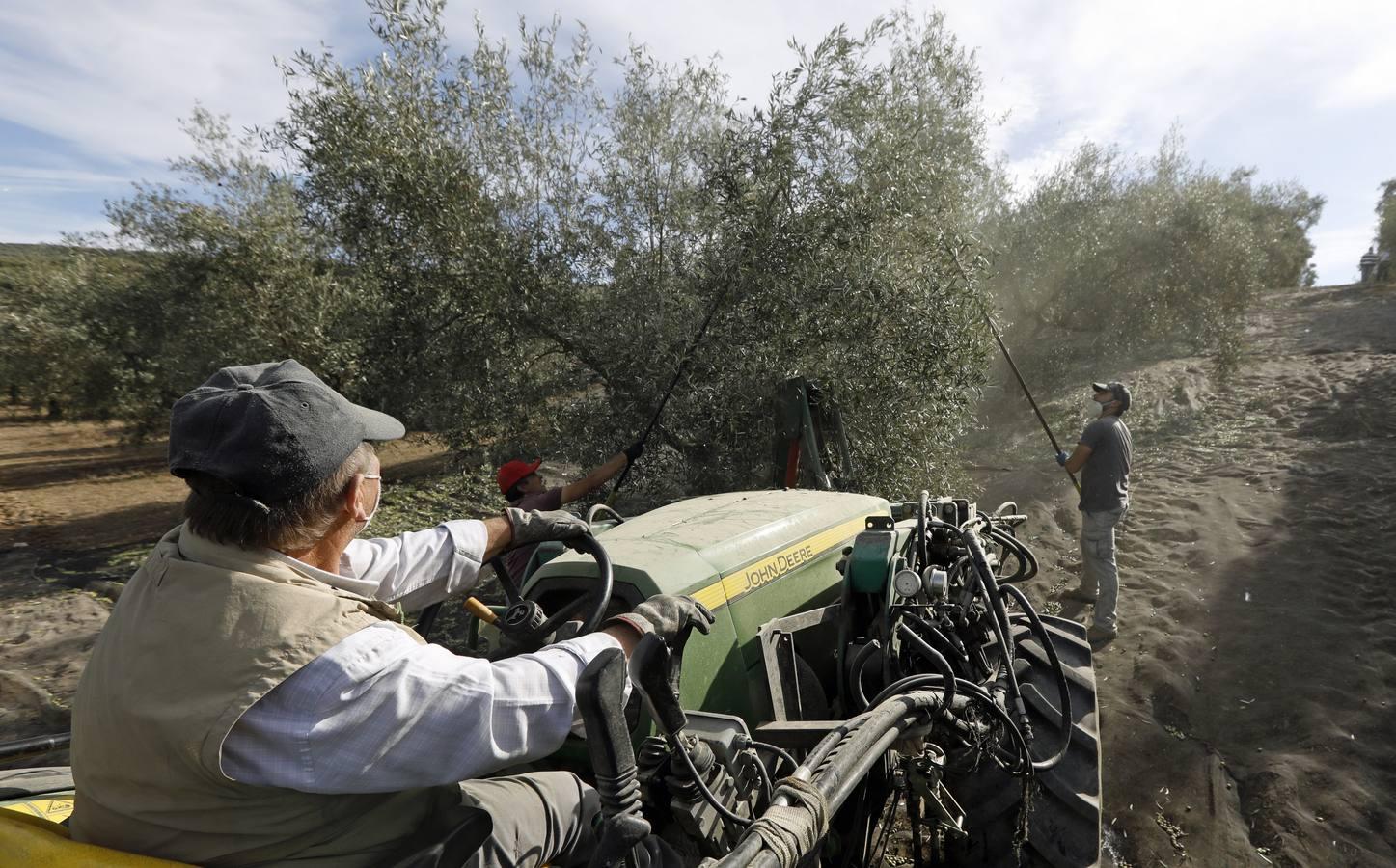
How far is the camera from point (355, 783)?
1.41 metres

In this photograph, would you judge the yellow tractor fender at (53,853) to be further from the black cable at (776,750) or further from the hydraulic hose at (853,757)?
the black cable at (776,750)

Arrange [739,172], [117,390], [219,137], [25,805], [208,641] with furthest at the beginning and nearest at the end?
1. [117,390]
2. [219,137]
3. [739,172]
4. [25,805]
5. [208,641]

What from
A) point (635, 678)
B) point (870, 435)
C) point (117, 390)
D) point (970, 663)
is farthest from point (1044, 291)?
point (117, 390)

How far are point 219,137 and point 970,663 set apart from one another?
1249cm

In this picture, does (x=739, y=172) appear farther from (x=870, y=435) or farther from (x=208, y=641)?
(x=208, y=641)

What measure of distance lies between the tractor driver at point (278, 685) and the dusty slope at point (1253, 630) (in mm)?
3283

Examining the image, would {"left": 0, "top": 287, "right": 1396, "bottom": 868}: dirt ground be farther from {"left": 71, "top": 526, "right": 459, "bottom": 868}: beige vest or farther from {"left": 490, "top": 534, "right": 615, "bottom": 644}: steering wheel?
{"left": 71, "top": 526, "right": 459, "bottom": 868}: beige vest

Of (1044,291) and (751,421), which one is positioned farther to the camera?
(1044,291)

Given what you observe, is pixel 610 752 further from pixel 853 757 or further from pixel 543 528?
pixel 543 528

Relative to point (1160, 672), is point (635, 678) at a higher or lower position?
higher

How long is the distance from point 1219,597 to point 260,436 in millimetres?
6748

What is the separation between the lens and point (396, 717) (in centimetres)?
141

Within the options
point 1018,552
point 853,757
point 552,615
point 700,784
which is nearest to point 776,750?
point 853,757

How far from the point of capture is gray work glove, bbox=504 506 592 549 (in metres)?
2.53
